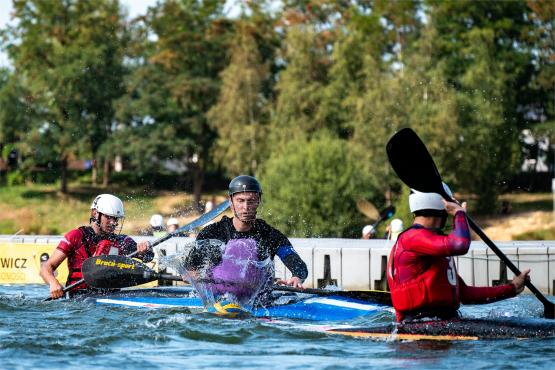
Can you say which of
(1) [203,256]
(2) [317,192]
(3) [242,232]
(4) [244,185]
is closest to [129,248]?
(1) [203,256]

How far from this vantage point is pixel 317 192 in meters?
38.4

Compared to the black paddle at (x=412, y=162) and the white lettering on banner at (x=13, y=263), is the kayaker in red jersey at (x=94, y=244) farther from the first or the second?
the white lettering on banner at (x=13, y=263)

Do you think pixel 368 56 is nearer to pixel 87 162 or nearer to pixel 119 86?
pixel 119 86

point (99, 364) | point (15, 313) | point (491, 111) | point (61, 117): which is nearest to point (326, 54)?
point (491, 111)

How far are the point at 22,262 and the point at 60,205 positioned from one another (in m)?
32.6

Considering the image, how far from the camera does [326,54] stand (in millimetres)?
49938

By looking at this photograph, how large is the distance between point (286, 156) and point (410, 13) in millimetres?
12394

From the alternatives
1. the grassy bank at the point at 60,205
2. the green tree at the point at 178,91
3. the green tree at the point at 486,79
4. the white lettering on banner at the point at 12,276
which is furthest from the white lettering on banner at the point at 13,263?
the green tree at the point at 178,91

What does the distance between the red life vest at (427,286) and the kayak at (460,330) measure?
154 mm

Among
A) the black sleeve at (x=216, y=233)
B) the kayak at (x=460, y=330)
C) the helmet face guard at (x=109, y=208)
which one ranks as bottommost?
the kayak at (x=460, y=330)

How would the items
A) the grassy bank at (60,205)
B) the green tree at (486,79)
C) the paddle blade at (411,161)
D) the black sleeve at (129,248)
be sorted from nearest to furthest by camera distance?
the paddle blade at (411,161) < the black sleeve at (129,248) < the green tree at (486,79) < the grassy bank at (60,205)

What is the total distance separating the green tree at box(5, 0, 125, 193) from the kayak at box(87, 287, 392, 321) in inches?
1648

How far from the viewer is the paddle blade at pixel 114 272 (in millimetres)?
11617

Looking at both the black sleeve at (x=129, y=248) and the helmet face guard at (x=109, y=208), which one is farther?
the black sleeve at (x=129, y=248)
